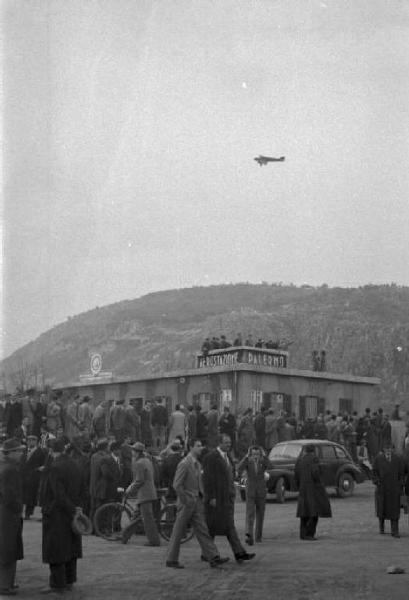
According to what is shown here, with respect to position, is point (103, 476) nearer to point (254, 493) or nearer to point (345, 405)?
point (254, 493)

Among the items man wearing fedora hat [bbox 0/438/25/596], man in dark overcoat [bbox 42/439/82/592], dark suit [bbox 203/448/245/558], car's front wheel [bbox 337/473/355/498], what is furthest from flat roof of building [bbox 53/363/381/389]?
man wearing fedora hat [bbox 0/438/25/596]

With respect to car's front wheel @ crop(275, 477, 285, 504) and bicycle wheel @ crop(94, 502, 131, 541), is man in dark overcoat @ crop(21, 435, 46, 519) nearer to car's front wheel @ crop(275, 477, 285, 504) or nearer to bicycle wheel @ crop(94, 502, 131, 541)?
bicycle wheel @ crop(94, 502, 131, 541)

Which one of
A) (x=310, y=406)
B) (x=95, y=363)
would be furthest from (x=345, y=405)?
(x=95, y=363)

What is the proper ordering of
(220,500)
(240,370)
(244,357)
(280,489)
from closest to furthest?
(220,500) → (280,489) → (240,370) → (244,357)

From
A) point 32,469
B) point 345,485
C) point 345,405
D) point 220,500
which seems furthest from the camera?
point 345,405

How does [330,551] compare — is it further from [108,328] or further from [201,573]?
[108,328]

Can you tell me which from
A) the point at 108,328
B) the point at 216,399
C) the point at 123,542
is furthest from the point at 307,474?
the point at 108,328
